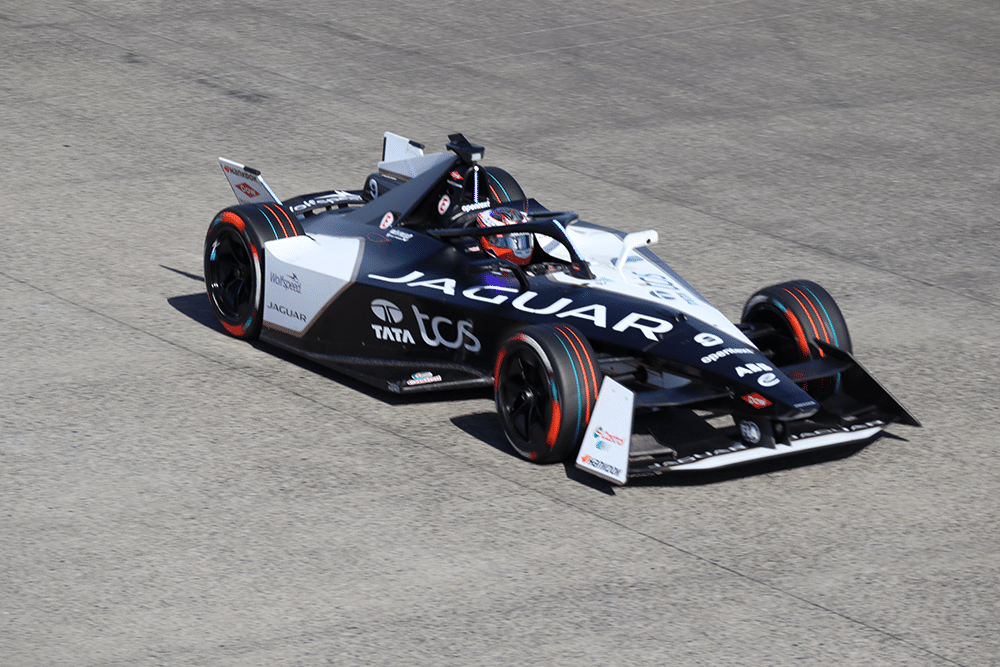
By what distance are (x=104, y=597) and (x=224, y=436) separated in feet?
5.68

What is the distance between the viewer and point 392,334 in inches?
324

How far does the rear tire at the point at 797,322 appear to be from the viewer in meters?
7.80

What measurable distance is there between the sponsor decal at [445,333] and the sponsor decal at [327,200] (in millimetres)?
1878

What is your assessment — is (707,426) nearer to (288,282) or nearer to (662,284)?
(662,284)

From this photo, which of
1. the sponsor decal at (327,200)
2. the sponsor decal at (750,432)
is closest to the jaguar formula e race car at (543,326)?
the sponsor decal at (750,432)

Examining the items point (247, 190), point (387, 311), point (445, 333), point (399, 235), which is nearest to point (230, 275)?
point (247, 190)

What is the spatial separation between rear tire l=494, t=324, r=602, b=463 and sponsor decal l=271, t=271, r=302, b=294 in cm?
170

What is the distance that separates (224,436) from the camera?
754cm

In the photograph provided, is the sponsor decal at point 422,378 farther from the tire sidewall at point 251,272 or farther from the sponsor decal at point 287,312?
the tire sidewall at point 251,272

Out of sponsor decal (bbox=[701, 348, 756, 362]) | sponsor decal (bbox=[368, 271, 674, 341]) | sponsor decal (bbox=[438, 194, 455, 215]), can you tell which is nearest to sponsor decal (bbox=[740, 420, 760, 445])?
sponsor decal (bbox=[701, 348, 756, 362])

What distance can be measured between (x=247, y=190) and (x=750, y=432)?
4.15 m

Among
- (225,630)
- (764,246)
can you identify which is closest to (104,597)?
(225,630)

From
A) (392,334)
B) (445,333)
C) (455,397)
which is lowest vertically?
(455,397)

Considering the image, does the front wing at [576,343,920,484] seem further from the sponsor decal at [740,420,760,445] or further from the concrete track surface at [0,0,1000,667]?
the concrete track surface at [0,0,1000,667]
